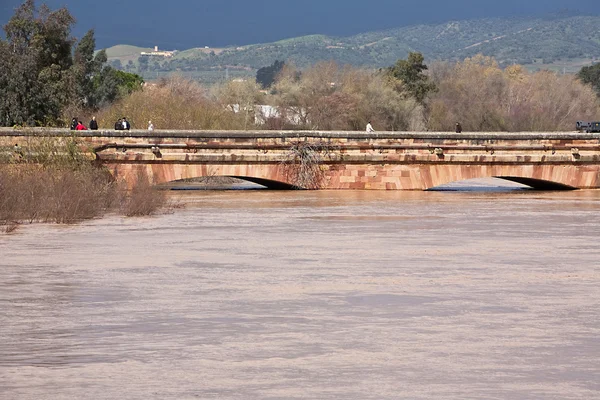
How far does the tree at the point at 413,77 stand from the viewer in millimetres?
124562

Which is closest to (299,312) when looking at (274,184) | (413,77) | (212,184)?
(274,184)

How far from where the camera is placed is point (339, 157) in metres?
49.1

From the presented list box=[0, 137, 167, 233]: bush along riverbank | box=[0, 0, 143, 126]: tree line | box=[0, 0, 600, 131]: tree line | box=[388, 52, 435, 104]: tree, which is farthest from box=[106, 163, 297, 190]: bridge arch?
box=[388, 52, 435, 104]: tree

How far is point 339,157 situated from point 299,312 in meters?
30.5

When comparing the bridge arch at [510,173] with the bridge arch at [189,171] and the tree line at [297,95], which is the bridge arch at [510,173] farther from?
the tree line at [297,95]

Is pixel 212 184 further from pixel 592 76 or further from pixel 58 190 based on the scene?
pixel 592 76

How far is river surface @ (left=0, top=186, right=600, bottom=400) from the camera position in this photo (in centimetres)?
1431

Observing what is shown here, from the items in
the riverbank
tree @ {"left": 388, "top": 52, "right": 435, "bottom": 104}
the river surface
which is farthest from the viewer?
tree @ {"left": 388, "top": 52, "right": 435, "bottom": 104}

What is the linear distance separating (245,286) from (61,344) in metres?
5.51

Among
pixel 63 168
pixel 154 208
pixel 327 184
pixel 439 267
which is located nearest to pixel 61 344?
pixel 439 267

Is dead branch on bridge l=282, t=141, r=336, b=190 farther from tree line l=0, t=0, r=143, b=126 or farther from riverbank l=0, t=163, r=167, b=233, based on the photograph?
tree line l=0, t=0, r=143, b=126

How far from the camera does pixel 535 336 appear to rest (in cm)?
1681

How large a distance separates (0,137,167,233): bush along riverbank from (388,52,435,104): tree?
82.3m

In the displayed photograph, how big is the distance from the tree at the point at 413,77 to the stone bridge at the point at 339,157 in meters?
73.1
